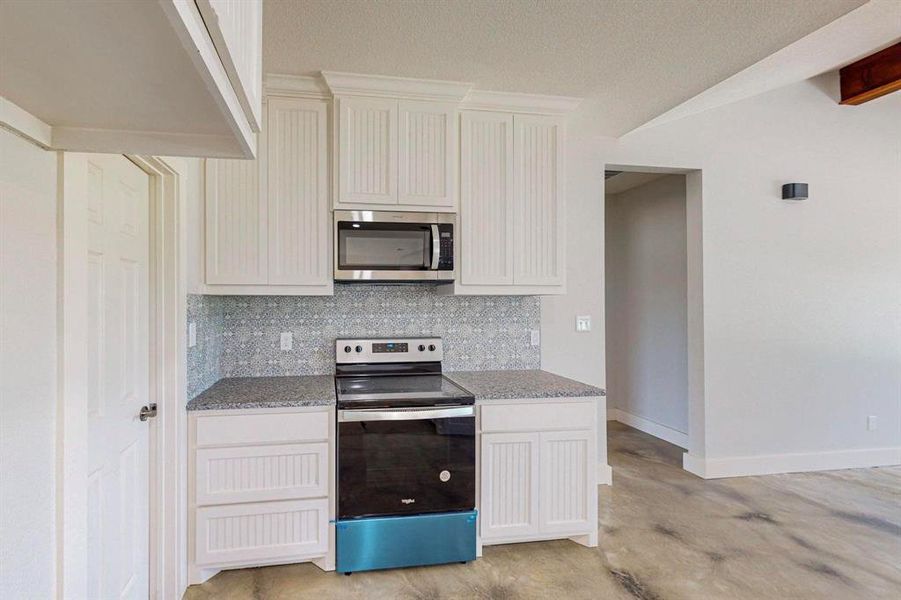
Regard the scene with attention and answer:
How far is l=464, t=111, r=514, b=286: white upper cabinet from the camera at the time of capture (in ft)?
8.99

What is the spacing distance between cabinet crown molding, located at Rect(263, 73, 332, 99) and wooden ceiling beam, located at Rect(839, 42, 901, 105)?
3.72 m

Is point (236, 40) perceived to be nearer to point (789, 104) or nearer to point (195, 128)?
point (195, 128)

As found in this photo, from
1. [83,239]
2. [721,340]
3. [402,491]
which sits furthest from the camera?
[721,340]

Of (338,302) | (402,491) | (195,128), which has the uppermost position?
(195,128)

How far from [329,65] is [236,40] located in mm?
1853

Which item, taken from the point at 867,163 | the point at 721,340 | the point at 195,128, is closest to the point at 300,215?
the point at 195,128

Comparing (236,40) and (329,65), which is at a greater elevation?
(329,65)

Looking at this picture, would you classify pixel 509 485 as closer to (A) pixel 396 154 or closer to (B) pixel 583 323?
(B) pixel 583 323

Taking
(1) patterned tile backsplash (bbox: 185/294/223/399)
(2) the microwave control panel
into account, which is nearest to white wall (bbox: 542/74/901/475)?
(2) the microwave control panel

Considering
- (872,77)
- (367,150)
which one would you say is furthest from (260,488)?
(872,77)

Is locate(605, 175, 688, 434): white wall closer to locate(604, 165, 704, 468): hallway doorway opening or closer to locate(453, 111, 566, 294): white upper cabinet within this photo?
locate(604, 165, 704, 468): hallway doorway opening

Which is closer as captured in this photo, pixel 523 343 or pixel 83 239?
pixel 83 239

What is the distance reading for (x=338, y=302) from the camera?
2.94 meters

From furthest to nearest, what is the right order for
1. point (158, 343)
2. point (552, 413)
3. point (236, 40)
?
point (552, 413) < point (158, 343) < point (236, 40)
